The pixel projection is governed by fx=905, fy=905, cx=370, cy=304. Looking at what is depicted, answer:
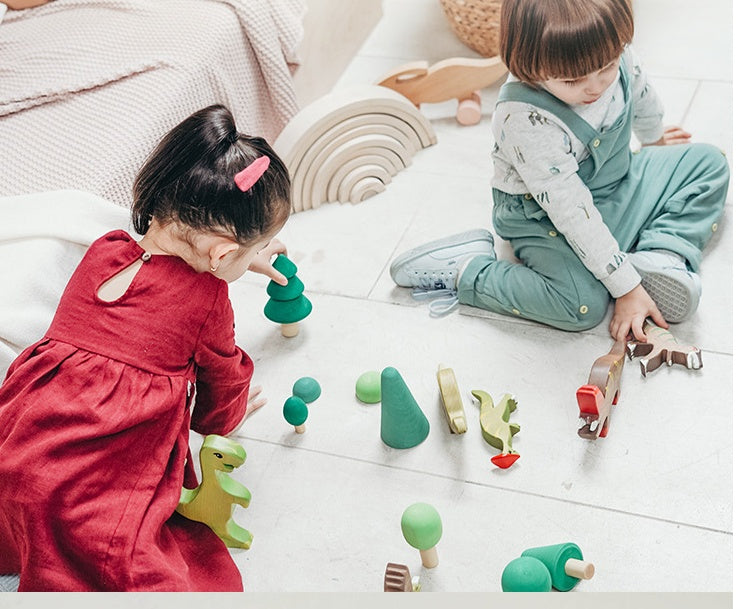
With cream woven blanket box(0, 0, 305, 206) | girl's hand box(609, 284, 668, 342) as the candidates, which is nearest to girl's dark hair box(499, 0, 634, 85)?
girl's hand box(609, 284, 668, 342)

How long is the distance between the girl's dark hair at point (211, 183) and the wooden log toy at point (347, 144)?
22.9 inches

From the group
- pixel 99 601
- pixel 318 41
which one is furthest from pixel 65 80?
pixel 99 601

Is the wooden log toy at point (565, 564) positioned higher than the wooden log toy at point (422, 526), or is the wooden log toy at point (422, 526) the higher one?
the wooden log toy at point (422, 526)

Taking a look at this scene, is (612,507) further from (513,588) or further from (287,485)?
(287,485)

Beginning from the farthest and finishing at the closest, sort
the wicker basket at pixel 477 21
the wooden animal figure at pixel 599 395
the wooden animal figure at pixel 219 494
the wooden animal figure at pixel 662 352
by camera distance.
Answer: the wicker basket at pixel 477 21, the wooden animal figure at pixel 662 352, the wooden animal figure at pixel 599 395, the wooden animal figure at pixel 219 494

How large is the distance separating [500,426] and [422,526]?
255mm

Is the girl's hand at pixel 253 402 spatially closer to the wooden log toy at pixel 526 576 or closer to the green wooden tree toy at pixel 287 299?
the green wooden tree toy at pixel 287 299

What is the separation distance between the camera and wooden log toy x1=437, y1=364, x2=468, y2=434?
124 centimetres

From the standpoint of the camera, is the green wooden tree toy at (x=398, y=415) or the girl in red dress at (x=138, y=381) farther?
the green wooden tree toy at (x=398, y=415)

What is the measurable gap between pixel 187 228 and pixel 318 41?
961 millimetres

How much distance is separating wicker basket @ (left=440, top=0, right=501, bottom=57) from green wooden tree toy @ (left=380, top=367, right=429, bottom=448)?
1.08 m

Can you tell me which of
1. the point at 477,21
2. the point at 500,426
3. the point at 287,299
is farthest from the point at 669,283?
the point at 477,21

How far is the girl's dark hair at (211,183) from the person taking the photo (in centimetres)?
102

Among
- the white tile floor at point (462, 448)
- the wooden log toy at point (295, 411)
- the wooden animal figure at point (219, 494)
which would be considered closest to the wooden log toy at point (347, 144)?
the white tile floor at point (462, 448)
